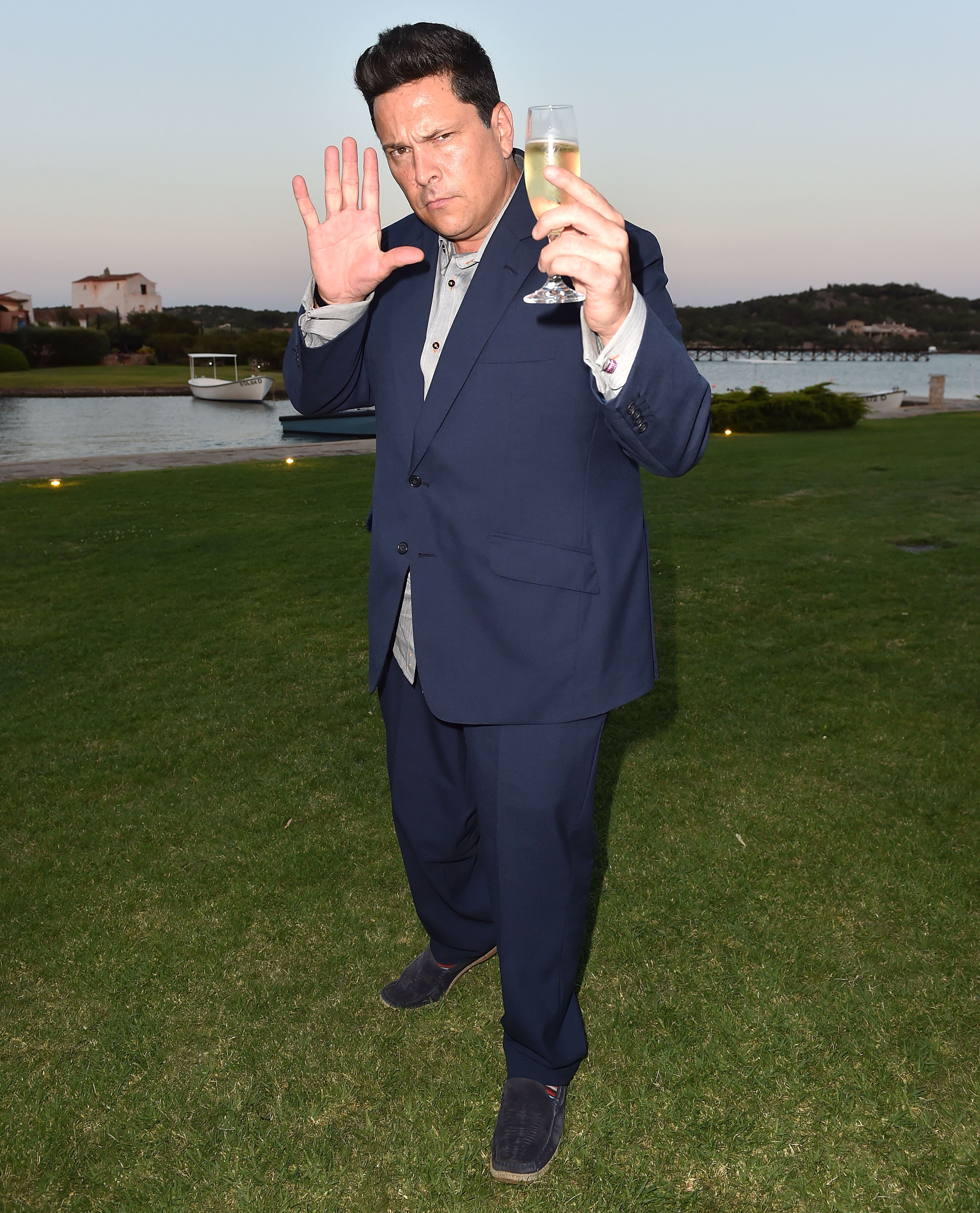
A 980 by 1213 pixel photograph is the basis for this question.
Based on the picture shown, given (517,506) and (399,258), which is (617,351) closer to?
(517,506)

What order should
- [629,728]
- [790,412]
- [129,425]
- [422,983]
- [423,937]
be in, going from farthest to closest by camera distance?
1. [129,425]
2. [790,412]
3. [629,728]
4. [423,937]
5. [422,983]

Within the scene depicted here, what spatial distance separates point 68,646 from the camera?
670 cm

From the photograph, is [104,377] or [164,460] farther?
[104,377]

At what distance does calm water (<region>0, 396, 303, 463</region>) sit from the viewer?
36281mm

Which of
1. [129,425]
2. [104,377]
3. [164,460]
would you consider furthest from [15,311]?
[164,460]

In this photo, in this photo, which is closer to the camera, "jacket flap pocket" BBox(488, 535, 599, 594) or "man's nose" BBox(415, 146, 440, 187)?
"man's nose" BBox(415, 146, 440, 187)

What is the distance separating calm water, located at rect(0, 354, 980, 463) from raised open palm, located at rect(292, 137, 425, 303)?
1752 centimetres

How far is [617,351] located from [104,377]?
3319 inches

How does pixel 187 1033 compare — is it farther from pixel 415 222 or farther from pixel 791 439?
pixel 791 439

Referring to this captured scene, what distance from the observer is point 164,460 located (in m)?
18.5

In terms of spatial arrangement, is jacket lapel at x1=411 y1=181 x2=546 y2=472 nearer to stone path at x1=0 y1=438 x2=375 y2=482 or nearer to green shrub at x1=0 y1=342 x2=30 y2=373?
stone path at x1=0 y1=438 x2=375 y2=482

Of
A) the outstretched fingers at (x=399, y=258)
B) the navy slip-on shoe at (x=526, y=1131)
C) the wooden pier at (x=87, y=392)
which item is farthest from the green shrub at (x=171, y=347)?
the navy slip-on shoe at (x=526, y=1131)

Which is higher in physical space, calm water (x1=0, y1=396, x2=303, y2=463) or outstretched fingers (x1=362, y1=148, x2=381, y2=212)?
outstretched fingers (x1=362, y1=148, x2=381, y2=212)

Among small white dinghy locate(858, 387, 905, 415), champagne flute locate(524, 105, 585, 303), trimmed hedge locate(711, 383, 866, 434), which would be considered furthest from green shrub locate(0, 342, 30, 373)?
champagne flute locate(524, 105, 585, 303)
